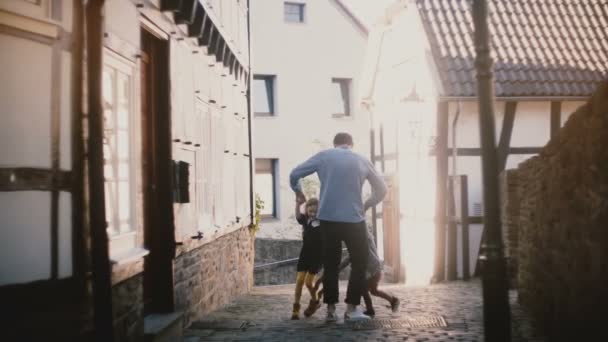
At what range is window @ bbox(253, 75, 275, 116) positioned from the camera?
23.4m

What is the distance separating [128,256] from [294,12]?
19444 mm

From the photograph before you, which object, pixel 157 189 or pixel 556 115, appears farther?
pixel 556 115

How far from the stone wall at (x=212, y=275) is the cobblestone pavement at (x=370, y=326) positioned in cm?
18

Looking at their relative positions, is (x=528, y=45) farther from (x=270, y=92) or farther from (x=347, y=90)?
(x=270, y=92)

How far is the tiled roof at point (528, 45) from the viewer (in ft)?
45.2

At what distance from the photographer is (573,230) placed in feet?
16.0

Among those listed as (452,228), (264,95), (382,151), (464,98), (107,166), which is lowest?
(452,228)

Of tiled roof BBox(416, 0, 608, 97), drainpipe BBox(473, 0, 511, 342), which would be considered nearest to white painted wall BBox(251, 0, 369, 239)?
tiled roof BBox(416, 0, 608, 97)

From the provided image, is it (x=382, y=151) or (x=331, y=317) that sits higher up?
(x=382, y=151)

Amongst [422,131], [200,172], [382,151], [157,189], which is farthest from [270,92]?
[157,189]

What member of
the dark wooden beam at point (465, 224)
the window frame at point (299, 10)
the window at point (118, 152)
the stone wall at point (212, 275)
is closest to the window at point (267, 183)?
the window frame at point (299, 10)

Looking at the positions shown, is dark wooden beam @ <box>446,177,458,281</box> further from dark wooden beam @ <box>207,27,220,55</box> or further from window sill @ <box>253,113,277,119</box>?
window sill @ <box>253,113,277,119</box>

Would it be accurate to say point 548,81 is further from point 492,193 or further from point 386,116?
point 492,193

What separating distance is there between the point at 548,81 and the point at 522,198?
666cm
